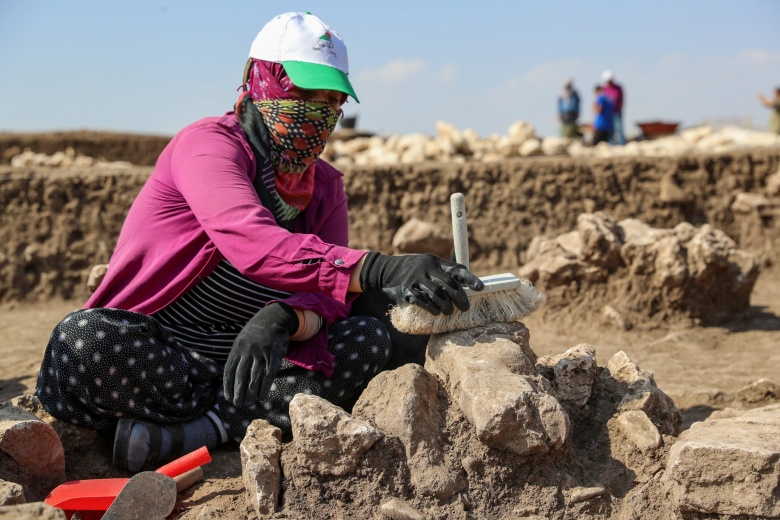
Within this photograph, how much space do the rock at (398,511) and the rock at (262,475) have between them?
305mm

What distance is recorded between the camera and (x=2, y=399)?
12.9 feet

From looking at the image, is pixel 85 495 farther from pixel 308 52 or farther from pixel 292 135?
pixel 308 52

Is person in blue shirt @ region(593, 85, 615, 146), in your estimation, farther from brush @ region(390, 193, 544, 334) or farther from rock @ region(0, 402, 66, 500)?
rock @ region(0, 402, 66, 500)

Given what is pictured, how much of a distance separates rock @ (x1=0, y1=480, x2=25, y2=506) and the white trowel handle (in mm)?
1368

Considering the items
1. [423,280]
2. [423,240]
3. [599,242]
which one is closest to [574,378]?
[423,280]

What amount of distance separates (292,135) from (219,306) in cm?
68

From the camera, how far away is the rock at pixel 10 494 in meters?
2.09

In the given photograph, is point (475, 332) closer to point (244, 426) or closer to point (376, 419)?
point (376, 419)

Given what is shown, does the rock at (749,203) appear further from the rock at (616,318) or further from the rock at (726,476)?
the rock at (726,476)

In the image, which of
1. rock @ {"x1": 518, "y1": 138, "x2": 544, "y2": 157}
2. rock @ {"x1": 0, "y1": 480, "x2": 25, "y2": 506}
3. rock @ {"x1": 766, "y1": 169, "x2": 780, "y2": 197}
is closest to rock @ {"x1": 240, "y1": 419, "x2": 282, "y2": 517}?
rock @ {"x1": 0, "y1": 480, "x2": 25, "y2": 506}

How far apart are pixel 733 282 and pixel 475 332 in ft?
11.7

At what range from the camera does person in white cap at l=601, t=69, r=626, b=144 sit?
557 inches

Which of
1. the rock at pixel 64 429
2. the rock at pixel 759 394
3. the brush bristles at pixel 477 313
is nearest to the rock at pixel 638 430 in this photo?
the brush bristles at pixel 477 313

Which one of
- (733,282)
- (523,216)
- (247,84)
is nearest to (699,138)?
(523,216)
